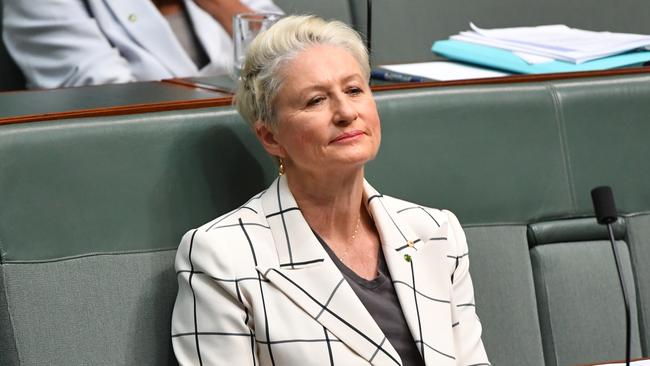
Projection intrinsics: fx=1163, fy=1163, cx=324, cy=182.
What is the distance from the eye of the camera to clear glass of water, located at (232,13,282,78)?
6.21 feet

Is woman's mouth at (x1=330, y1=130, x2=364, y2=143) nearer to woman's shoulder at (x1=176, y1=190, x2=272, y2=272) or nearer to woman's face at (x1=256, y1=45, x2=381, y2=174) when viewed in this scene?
woman's face at (x1=256, y1=45, x2=381, y2=174)

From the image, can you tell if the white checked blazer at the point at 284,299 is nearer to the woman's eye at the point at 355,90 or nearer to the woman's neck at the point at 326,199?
the woman's neck at the point at 326,199

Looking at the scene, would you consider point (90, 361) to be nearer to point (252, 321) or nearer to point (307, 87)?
point (252, 321)

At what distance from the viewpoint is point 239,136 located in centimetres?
173

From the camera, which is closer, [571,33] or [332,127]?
[332,127]

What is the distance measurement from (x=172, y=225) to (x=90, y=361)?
0.75 feet

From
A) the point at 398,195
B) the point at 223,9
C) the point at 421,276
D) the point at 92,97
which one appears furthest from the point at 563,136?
the point at 223,9

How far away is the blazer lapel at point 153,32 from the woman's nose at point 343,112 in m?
1.00

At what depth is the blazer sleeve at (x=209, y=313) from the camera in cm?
150

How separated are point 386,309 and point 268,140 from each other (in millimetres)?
294

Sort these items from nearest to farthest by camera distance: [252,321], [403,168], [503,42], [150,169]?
[252,321] → [150,169] → [403,168] → [503,42]

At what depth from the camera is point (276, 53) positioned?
5.36ft

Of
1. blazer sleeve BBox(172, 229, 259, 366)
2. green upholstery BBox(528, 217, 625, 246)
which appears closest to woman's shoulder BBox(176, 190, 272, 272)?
blazer sleeve BBox(172, 229, 259, 366)

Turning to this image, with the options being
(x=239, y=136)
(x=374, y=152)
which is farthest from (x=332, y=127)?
(x=239, y=136)
